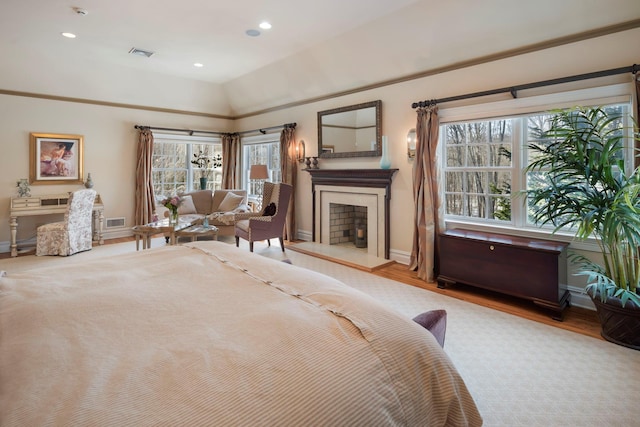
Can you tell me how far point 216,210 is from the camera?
671 cm

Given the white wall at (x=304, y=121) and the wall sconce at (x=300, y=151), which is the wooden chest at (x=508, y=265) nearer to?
the white wall at (x=304, y=121)

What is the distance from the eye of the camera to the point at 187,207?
6480 millimetres

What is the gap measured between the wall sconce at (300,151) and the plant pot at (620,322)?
4740mm

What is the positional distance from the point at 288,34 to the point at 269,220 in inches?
103

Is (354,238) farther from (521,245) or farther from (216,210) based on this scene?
(521,245)

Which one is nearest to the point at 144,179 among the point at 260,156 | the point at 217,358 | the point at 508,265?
the point at 260,156

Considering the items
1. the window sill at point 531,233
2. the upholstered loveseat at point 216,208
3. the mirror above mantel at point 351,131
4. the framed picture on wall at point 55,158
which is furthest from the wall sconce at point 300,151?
the framed picture on wall at point 55,158

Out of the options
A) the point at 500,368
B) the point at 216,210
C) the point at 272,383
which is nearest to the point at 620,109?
the point at 500,368

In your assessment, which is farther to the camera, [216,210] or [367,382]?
[216,210]

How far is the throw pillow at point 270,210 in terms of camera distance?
556 cm

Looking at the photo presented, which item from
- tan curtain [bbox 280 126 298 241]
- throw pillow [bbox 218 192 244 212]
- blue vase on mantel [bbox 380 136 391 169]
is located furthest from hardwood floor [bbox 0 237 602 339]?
throw pillow [bbox 218 192 244 212]

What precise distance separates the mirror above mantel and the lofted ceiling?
39cm

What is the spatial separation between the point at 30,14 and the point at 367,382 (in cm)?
540

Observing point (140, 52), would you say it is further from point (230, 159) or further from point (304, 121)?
point (230, 159)
